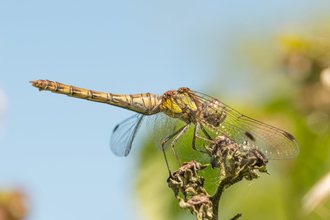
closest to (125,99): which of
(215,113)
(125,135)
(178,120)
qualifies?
(125,135)

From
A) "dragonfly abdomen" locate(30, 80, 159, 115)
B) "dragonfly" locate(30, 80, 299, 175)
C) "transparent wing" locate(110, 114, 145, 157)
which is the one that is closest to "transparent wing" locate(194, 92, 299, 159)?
"dragonfly" locate(30, 80, 299, 175)

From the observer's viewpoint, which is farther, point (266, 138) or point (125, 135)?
point (125, 135)

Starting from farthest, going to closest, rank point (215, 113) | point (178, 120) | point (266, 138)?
1. point (178, 120)
2. point (215, 113)
3. point (266, 138)

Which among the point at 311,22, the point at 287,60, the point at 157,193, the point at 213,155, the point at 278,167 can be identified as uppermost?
the point at 311,22

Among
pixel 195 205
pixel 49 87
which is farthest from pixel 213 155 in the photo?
pixel 49 87

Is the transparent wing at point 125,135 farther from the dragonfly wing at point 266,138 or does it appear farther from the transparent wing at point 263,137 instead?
the dragonfly wing at point 266,138

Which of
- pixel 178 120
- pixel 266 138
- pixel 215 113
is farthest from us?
pixel 178 120

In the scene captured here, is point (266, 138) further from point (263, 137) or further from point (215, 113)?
point (215, 113)

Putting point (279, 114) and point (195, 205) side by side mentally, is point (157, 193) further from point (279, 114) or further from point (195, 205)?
point (195, 205)
